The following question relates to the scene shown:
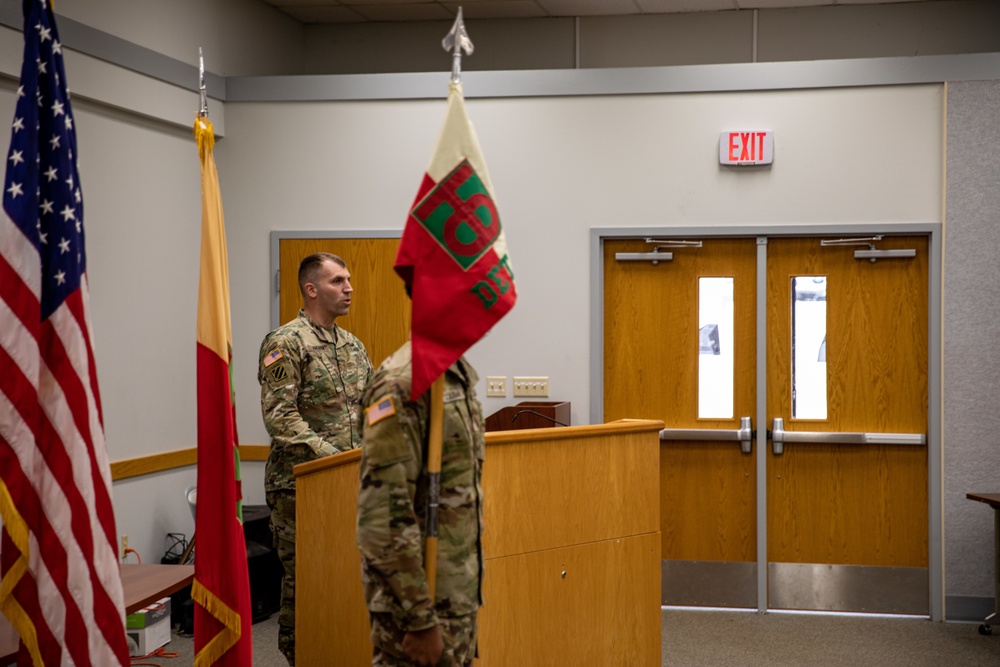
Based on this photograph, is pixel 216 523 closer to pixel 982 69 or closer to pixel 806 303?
pixel 806 303

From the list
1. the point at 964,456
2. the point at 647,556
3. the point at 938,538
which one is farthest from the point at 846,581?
the point at 647,556

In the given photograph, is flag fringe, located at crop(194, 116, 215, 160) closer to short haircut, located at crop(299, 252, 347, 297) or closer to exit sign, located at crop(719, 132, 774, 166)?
short haircut, located at crop(299, 252, 347, 297)

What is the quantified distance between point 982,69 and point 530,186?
255cm

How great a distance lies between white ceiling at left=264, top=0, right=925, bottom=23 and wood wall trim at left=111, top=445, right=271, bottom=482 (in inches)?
118

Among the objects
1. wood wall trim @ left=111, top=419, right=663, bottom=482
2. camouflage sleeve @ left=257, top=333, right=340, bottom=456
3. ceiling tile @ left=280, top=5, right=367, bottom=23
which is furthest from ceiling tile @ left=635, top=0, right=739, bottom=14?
camouflage sleeve @ left=257, top=333, right=340, bottom=456

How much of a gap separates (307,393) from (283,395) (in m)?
0.14

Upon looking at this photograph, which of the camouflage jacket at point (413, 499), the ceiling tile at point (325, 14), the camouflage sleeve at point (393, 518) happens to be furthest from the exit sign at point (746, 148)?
the camouflage sleeve at point (393, 518)

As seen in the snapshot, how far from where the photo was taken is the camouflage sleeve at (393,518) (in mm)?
2205

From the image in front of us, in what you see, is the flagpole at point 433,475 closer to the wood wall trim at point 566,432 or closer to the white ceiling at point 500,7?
the wood wall trim at point 566,432

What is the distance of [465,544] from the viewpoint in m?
2.40

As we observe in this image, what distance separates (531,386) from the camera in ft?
19.5

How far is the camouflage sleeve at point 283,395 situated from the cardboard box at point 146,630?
1.45 metres

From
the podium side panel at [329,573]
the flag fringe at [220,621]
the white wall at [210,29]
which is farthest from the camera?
the white wall at [210,29]

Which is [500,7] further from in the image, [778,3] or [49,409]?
[49,409]
